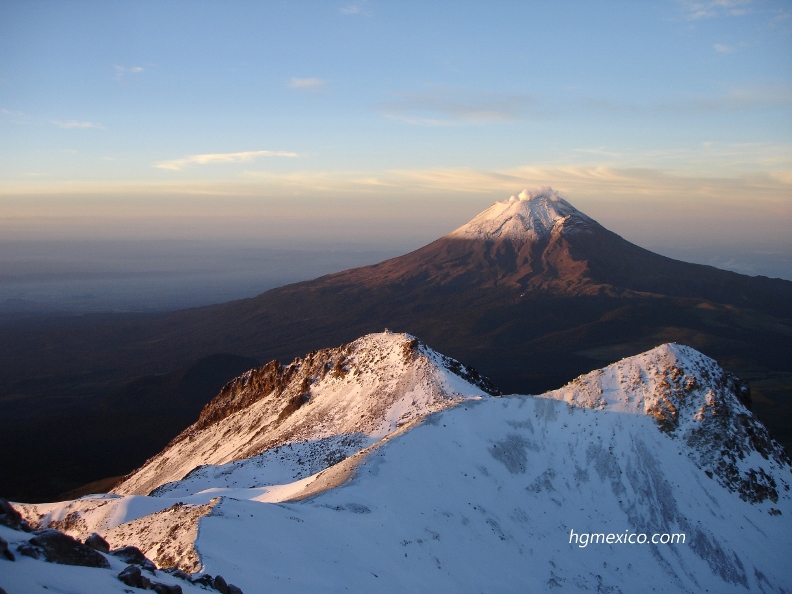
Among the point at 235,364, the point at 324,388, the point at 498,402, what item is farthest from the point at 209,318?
the point at 498,402

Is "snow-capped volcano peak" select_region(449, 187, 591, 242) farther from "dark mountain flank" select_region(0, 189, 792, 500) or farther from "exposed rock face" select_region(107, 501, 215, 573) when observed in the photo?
"exposed rock face" select_region(107, 501, 215, 573)

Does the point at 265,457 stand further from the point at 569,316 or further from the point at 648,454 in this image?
the point at 569,316

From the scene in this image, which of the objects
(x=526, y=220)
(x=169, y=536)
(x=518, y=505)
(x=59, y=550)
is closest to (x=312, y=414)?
(x=518, y=505)

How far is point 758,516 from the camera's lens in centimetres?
2742

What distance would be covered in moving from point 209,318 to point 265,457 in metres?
137

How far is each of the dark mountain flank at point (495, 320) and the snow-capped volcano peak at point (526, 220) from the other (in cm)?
48

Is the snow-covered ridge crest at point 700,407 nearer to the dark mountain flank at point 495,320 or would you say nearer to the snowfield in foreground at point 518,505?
the snowfield in foreground at point 518,505

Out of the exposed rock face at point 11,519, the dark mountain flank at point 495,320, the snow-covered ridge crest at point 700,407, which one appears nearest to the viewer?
the exposed rock face at point 11,519

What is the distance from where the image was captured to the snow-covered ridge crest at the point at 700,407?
29.0m

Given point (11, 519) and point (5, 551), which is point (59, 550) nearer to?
point (5, 551)

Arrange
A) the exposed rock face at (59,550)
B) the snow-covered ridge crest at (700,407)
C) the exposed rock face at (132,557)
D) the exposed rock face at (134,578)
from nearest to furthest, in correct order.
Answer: the exposed rock face at (59,550), the exposed rock face at (134,578), the exposed rock face at (132,557), the snow-covered ridge crest at (700,407)

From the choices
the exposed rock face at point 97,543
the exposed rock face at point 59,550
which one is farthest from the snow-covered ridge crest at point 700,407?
the exposed rock face at point 59,550

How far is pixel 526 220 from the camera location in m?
192

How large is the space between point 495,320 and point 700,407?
109322 mm
